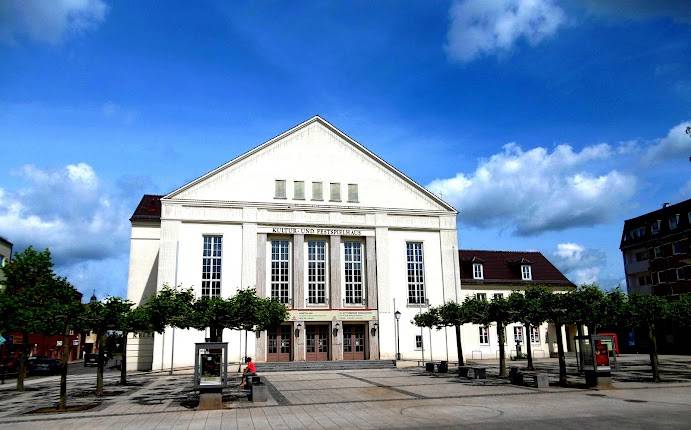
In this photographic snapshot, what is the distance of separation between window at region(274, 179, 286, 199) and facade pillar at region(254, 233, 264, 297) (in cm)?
369

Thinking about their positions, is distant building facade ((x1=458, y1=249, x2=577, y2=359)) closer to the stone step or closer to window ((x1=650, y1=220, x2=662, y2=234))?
the stone step

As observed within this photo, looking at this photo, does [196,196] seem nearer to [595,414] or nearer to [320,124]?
[320,124]

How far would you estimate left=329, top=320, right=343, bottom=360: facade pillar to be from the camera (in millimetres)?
45188

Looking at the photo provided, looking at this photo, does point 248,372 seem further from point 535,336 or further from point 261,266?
point 535,336

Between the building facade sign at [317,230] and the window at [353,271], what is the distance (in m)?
1.12

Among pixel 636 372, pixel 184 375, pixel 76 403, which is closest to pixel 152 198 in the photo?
pixel 184 375

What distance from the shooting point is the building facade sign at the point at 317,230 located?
45938 millimetres

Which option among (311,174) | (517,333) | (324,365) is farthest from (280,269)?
(517,333)

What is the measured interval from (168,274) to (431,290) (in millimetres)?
22816

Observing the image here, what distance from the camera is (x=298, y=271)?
45.7 metres

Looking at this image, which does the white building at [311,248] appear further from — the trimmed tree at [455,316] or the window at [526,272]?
the window at [526,272]

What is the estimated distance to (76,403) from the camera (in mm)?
22812

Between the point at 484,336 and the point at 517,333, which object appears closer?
the point at 484,336

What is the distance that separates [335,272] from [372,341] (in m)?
6.70
